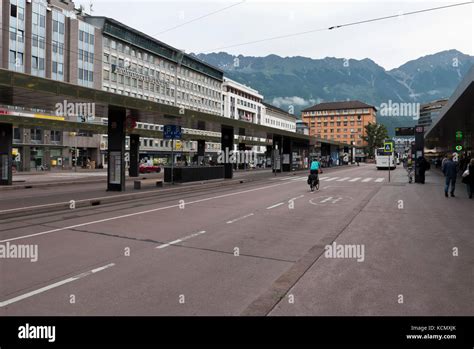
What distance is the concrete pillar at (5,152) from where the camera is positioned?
76.2ft

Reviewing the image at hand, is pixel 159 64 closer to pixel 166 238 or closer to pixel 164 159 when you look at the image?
pixel 164 159

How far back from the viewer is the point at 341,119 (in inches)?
6693

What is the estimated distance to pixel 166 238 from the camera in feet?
28.5

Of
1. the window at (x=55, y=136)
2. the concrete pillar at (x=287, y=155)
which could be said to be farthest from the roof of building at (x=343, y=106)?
the window at (x=55, y=136)

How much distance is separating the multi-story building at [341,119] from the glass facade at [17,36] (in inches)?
5171

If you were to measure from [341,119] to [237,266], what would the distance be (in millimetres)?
171972

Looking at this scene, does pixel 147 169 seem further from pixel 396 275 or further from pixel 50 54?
pixel 396 275

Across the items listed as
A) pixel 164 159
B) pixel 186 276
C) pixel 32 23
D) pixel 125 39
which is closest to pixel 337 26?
pixel 186 276

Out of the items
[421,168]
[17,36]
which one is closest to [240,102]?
[17,36]

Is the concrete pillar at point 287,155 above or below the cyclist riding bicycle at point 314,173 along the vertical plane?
above

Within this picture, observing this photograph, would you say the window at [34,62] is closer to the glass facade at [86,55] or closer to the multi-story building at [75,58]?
the multi-story building at [75,58]

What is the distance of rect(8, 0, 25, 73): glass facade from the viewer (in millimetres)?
49062

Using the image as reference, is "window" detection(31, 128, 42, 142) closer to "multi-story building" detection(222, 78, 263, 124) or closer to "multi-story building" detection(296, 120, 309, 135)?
"multi-story building" detection(222, 78, 263, 124)

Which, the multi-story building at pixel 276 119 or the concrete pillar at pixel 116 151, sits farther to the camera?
the multi-story building at pixel 276 119
